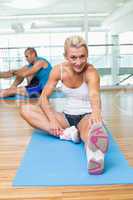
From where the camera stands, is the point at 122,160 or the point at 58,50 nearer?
the point at 122,160

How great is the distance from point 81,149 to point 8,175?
2.10ft

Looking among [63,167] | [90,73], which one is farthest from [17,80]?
[63,167]

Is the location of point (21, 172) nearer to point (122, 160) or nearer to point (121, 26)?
point (122, 160)

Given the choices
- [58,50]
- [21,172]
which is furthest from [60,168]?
[58,50]

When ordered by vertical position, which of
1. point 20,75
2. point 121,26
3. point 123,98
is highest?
point 121,26

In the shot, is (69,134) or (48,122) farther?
(48,122)

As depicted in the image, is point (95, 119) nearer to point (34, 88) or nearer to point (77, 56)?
point (77, 56)

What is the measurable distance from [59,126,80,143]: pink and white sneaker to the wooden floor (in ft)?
1.07

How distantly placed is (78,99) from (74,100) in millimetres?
34

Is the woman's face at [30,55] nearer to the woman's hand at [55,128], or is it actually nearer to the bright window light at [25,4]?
the woman's hand at [55,128]

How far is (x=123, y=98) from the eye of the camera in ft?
17.2

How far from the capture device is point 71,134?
2.59m

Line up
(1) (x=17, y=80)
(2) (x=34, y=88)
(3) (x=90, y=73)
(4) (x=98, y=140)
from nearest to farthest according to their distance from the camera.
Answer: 1. (4) (x=98, y=140)
2. (3) (x=90, y=73)
3. (2) (x=34, y=88)
4. (1) (x=17, y=80)

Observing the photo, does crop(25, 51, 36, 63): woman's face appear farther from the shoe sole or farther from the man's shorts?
the shoe sole
